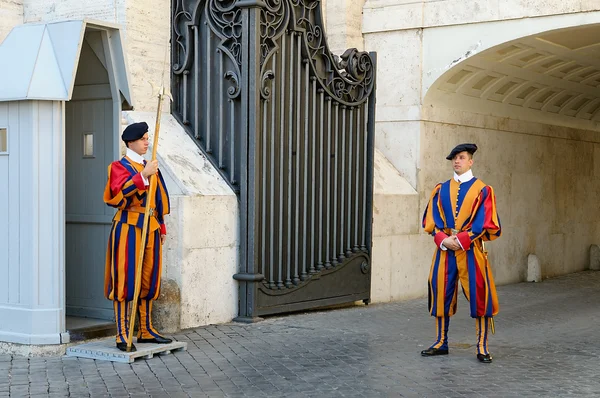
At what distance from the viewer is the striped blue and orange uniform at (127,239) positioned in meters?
6.93

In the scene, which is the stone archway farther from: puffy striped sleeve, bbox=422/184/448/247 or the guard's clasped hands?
the guard's clasped hands

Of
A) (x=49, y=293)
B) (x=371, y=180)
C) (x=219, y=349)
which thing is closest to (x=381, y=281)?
(x=371, y=180)

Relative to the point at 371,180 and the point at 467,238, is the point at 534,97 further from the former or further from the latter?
the point at 467,238

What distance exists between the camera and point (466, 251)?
7371 millimetres

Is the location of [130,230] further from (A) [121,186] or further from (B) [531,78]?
(B) [531,78]

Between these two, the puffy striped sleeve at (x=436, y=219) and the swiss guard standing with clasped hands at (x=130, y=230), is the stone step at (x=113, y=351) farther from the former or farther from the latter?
the puffy striped sleeve at (x=436, y=219)

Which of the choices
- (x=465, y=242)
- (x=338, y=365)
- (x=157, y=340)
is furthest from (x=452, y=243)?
(x=157, y=340)

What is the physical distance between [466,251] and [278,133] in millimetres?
2658

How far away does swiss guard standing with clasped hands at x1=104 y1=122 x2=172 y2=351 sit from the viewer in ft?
22.7

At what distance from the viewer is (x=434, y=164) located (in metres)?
12.1

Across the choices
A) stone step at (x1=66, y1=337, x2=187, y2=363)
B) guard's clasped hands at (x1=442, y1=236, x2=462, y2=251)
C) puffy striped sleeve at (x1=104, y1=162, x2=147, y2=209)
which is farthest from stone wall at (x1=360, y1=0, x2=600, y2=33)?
stone step at (x1=66, y1=337, x2=187, y2=363)

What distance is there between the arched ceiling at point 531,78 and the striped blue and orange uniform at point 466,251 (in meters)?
4.36

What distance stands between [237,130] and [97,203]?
1.71 metres

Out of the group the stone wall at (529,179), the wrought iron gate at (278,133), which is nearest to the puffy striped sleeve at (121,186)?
the wrought iron gate at (278,133)
